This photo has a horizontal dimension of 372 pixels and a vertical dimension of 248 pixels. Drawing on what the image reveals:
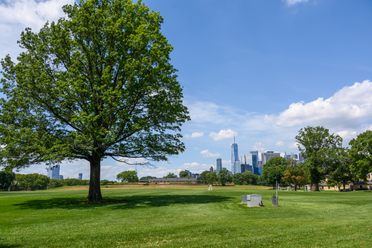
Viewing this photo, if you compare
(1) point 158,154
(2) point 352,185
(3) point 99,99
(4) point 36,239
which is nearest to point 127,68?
(3) point 99,99

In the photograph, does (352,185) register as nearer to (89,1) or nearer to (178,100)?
(178,100)

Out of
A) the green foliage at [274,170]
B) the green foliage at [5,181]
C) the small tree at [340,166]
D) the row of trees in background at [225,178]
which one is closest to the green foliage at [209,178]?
the row of trees in background at [225,178]

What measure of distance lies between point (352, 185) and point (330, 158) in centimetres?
2690

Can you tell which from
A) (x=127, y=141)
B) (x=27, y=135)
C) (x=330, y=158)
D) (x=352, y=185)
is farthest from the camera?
(x=352, y=185)

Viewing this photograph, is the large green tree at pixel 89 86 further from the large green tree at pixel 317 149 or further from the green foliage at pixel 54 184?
the green foliage at pixel 54 184

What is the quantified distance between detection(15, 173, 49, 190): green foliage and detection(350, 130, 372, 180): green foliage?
113 metres

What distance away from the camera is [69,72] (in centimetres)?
2902

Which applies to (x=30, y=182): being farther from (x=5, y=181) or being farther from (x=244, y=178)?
(x=244, y=178)

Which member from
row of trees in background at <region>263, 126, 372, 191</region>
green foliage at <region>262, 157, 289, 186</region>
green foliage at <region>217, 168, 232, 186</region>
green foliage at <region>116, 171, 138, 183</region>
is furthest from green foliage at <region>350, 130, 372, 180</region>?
green foliage at <region>116, 171, 138, 183</region>

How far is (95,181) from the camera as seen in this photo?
105 ft

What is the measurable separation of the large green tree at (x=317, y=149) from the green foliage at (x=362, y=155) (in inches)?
191

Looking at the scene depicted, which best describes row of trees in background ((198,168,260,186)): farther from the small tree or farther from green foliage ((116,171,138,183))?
the small tree

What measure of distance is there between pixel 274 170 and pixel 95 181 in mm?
107640

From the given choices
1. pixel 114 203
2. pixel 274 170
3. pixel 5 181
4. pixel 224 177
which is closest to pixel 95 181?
pixel 114 203
